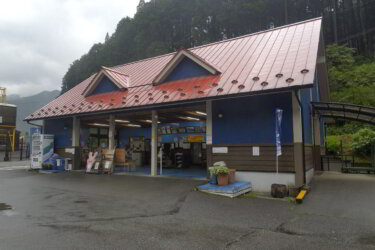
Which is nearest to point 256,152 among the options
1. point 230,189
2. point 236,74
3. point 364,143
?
point 230,189

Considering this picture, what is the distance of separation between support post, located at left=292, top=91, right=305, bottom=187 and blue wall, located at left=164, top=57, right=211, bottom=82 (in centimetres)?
449

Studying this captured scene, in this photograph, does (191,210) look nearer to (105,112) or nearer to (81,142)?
(105,112)

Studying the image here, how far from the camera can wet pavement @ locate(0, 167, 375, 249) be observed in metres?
4.50

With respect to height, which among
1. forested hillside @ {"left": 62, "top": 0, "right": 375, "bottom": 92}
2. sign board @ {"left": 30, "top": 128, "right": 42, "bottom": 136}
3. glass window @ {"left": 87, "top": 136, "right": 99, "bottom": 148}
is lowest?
glass window @ {"left": 87, "top": 136, "right": 99, "bottom": 148}

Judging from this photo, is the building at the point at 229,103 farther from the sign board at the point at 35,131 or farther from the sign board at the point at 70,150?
the sign board at the point at 35,131

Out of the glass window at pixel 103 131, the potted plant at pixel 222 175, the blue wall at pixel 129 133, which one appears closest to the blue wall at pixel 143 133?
the blue wall at pixel 129 133

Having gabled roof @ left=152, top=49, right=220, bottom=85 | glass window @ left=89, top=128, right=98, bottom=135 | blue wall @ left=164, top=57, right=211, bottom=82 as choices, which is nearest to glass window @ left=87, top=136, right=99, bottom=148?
glass window @ left=89, top=128, right=98, bottom=135

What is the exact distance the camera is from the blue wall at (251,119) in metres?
8.91

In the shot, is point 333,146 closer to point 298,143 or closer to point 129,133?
point 298,143

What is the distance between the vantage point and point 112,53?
50.2m

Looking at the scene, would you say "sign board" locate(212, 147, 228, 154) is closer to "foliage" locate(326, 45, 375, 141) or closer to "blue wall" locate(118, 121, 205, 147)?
"blue wall" locate(118, 121, 205, 147)

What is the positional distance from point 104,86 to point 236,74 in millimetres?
8234

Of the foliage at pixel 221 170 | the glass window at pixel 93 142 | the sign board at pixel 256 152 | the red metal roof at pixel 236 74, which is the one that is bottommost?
the foliage at pixel 221 170

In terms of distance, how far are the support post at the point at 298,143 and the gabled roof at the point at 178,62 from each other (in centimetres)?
374
